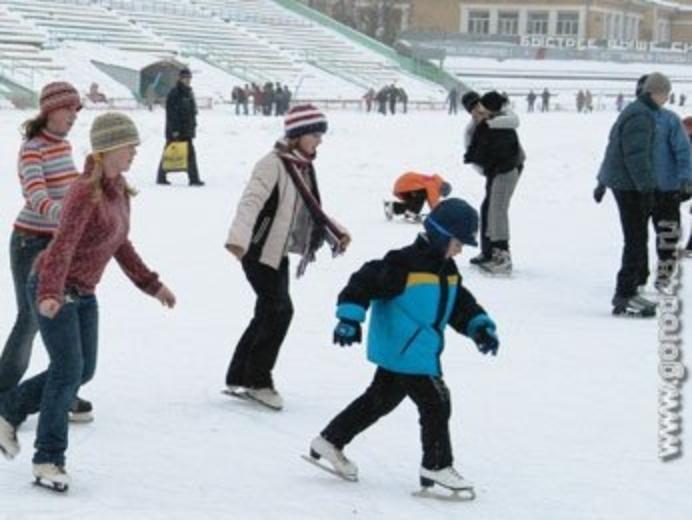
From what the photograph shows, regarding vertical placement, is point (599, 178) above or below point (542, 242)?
above

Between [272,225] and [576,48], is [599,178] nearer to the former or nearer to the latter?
[272,225]

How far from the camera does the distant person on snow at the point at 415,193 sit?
1461 cm

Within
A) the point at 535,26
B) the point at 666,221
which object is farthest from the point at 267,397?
the point at 535,26

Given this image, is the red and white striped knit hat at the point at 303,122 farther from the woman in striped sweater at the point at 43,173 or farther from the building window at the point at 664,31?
the building window at the point at 664,31

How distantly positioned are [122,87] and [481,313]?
1481 inches

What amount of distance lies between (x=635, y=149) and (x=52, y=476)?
5.16 metres

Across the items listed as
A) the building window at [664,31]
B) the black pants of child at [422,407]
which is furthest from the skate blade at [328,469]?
the building window at [664,31]

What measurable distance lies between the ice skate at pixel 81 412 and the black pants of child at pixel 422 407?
4.54ft

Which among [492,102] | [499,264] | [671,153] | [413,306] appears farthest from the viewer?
[499,264]

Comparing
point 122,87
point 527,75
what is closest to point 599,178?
point 122,87

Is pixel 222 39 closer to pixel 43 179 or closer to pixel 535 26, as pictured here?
pixel 535 26

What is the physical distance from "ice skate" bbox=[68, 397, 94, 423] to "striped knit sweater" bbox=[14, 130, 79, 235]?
905 millimetres

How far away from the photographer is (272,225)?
6.18 metres

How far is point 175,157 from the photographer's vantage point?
704 inches
